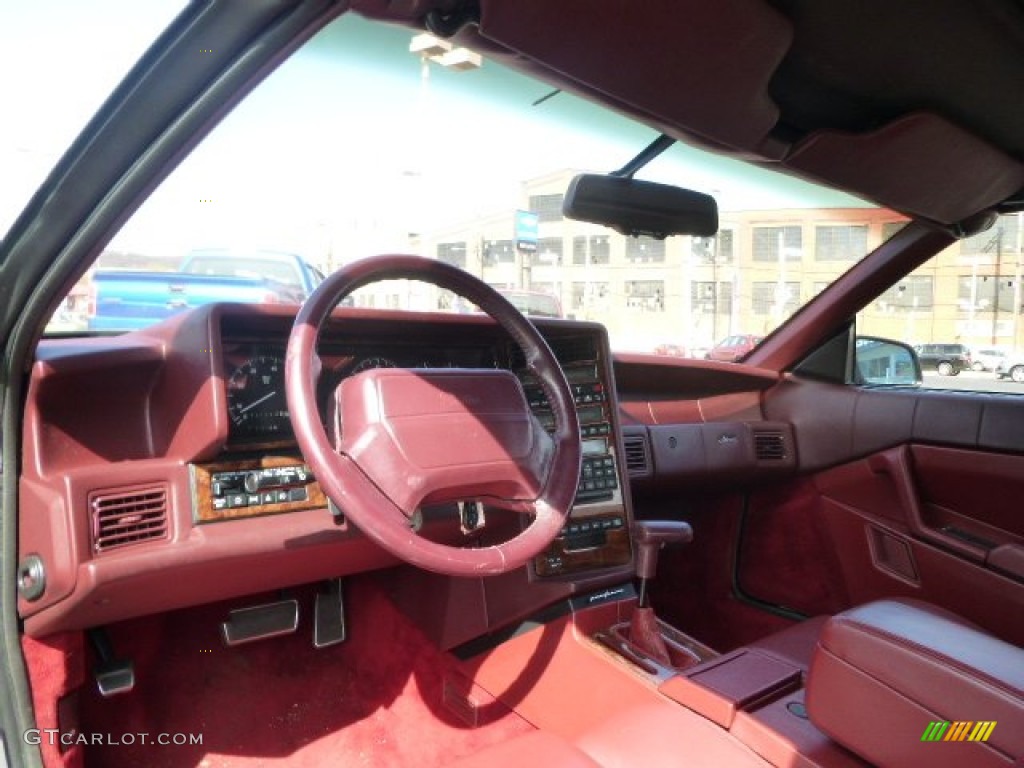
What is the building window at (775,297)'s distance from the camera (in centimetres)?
303

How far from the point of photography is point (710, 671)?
205 cm

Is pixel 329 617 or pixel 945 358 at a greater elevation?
pixel 945 358

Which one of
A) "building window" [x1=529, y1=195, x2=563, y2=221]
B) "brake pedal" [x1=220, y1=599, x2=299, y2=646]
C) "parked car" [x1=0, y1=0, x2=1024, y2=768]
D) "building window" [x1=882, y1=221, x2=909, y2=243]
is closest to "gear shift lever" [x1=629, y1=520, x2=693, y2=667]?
"parked car" [x1=0, y1=0, x2=1024, y2=768]

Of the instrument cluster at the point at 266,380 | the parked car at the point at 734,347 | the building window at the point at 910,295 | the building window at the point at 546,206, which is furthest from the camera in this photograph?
the parked car at the point at 734,347

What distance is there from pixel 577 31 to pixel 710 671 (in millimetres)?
1538

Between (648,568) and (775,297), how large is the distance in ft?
4.24

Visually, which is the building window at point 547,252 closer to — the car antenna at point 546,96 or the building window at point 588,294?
the building window at point 588,294

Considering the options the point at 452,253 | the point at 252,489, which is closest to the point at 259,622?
the point at 252,489

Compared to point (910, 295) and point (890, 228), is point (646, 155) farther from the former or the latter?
point (910, 295)

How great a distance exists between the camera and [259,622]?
2.45m

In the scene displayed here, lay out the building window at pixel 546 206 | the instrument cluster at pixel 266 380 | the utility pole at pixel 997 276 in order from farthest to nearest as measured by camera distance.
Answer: the utility pole at pixel 997 276 < the building window at pixel 546 206 < the instrument cluster at pixel 266 380

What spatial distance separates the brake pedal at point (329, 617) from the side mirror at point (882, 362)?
2087 millimetres

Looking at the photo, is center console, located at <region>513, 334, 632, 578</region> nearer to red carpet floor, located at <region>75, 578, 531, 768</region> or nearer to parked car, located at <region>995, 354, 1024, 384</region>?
red carpet floor, located at <region>75, 578, 531, 768</region>

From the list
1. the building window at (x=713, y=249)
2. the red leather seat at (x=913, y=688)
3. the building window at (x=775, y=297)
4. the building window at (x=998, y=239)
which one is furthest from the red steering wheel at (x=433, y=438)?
the building window at (x=998, y=239)
